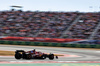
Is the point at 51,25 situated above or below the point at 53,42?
above

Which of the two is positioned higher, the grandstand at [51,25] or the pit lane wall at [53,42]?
the grandstand at [51,25]

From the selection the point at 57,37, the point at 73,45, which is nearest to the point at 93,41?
the point at 73,45

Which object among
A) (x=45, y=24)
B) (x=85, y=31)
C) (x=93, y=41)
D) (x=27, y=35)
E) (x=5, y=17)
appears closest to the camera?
(x=93, y=41)

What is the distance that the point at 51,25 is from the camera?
45.1 m

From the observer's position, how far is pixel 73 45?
36.6m

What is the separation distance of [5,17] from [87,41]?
22.8 metres

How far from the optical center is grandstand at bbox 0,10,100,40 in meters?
40.3

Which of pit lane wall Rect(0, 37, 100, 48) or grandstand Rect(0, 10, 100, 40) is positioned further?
grandstand Rect(0, 10, 100, 40)

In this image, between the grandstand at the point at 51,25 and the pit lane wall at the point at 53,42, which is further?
the grandstand at the point at 51,25

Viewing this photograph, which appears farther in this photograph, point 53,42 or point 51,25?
point 51,25

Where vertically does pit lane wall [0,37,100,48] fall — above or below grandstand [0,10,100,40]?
below

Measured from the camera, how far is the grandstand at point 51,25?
40.3m

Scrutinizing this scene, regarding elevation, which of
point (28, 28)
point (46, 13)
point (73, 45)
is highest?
point (46, 13)

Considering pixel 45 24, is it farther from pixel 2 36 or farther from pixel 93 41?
pixel 93 41
